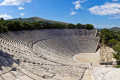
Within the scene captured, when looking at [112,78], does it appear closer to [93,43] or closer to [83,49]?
[83,49]

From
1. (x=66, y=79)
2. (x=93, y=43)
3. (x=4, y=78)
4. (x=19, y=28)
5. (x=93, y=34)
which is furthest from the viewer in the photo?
(x=93, y=34)

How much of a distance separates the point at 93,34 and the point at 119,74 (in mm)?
35290

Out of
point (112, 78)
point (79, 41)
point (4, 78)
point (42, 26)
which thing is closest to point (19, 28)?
point (42, 26)

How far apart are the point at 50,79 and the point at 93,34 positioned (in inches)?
1367

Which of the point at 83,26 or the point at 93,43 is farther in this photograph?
the point at 83,26

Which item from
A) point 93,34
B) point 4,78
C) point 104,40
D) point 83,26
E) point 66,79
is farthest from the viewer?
point 83,26

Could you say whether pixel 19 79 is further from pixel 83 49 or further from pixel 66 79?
pixel 83 49

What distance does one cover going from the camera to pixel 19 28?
24.4 m

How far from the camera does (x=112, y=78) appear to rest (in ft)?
9.58

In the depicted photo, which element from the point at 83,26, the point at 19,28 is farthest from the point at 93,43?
the point at 19,28

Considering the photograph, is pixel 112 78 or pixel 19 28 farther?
pixel 19 28

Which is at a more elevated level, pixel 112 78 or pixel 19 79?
pixel 112 78

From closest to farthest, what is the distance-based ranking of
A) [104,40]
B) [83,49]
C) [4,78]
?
1. [4,78]
2. [83,49]
3. [104,40]

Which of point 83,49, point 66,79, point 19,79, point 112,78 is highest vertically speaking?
point 112,78
